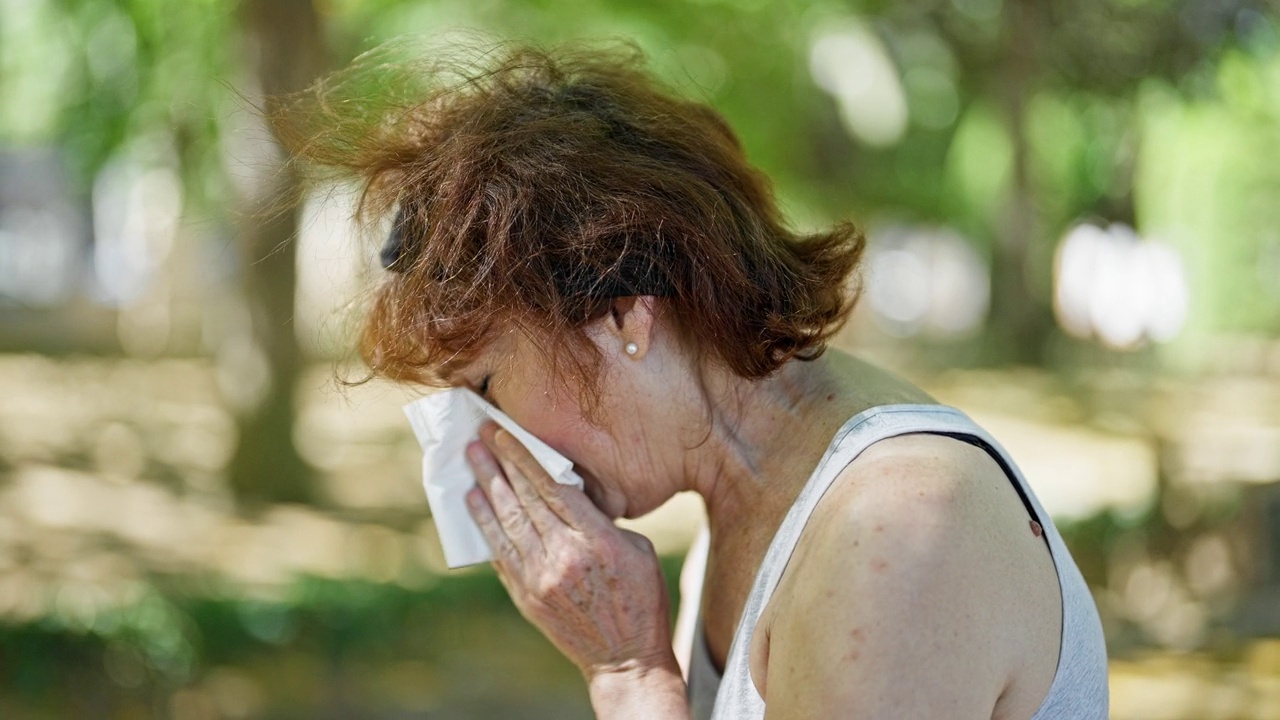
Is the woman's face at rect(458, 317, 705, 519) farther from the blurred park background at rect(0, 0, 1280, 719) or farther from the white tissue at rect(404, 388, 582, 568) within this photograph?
Answer: the blurred park background at rect(0, 0, 1280, 719)

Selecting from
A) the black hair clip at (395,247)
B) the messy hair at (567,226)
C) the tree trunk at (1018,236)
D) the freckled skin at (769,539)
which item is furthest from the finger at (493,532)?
the tree trunk at (1018,236)

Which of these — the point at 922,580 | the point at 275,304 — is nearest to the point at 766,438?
the point at 922,580

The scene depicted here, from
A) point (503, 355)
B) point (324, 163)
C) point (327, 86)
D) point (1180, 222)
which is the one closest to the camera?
point (503, 355)

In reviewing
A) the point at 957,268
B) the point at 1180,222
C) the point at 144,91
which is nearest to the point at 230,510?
the point at 144,91

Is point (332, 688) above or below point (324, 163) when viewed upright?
below

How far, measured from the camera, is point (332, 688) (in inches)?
222

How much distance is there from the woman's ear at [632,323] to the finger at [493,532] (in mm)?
450

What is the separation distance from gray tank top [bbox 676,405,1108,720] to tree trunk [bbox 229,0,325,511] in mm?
6268

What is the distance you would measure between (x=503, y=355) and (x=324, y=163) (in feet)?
1.40

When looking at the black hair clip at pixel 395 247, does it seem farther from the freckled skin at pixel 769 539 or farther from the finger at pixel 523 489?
the finger at pixel 523 489

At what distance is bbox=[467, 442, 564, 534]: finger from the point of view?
1961mm

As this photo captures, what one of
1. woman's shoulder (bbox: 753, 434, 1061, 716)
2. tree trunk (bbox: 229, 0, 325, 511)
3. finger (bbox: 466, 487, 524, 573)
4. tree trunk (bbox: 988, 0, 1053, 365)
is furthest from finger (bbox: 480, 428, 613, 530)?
tree trunk (bbox: 988, 0, 1053, 365)

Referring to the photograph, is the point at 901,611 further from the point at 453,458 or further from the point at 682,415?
the point at 453,458

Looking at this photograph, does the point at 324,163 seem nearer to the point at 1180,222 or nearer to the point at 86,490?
the point at 86,490
